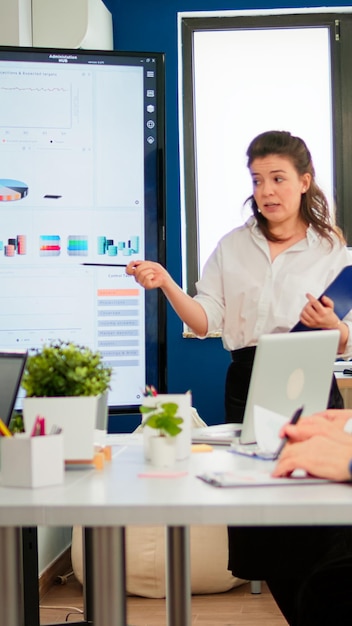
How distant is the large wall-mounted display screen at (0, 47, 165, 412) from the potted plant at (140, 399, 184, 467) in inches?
55.8

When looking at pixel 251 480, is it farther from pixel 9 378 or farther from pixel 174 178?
pixel 174 178

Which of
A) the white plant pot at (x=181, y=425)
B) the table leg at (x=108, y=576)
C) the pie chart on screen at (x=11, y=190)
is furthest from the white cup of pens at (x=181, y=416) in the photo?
the pie chart on screen at (x=11, y=190)

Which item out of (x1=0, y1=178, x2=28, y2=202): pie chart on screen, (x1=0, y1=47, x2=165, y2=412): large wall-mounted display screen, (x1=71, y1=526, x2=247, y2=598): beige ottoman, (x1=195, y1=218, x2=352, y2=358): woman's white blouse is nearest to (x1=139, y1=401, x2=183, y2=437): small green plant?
(x1=195, y1=218, x2=352, y2=358): woman's white blouse

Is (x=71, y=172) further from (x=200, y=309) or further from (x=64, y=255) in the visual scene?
(x=200, y=309)

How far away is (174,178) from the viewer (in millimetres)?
4477

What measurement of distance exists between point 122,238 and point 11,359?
1.31m

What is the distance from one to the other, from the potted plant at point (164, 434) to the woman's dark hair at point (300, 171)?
4.32 ft

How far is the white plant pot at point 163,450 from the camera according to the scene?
1.56 metres

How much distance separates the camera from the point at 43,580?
356 cm

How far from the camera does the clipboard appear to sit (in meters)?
2.13

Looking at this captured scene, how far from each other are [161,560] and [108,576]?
220cm

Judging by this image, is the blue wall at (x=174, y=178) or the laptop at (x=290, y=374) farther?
the blue wall at (x=174, y=178)

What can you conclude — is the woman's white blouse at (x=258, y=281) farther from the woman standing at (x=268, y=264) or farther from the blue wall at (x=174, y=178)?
the blue wall at (x=174, y=178)

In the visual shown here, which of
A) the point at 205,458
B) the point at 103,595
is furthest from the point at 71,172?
the point at 103,595
